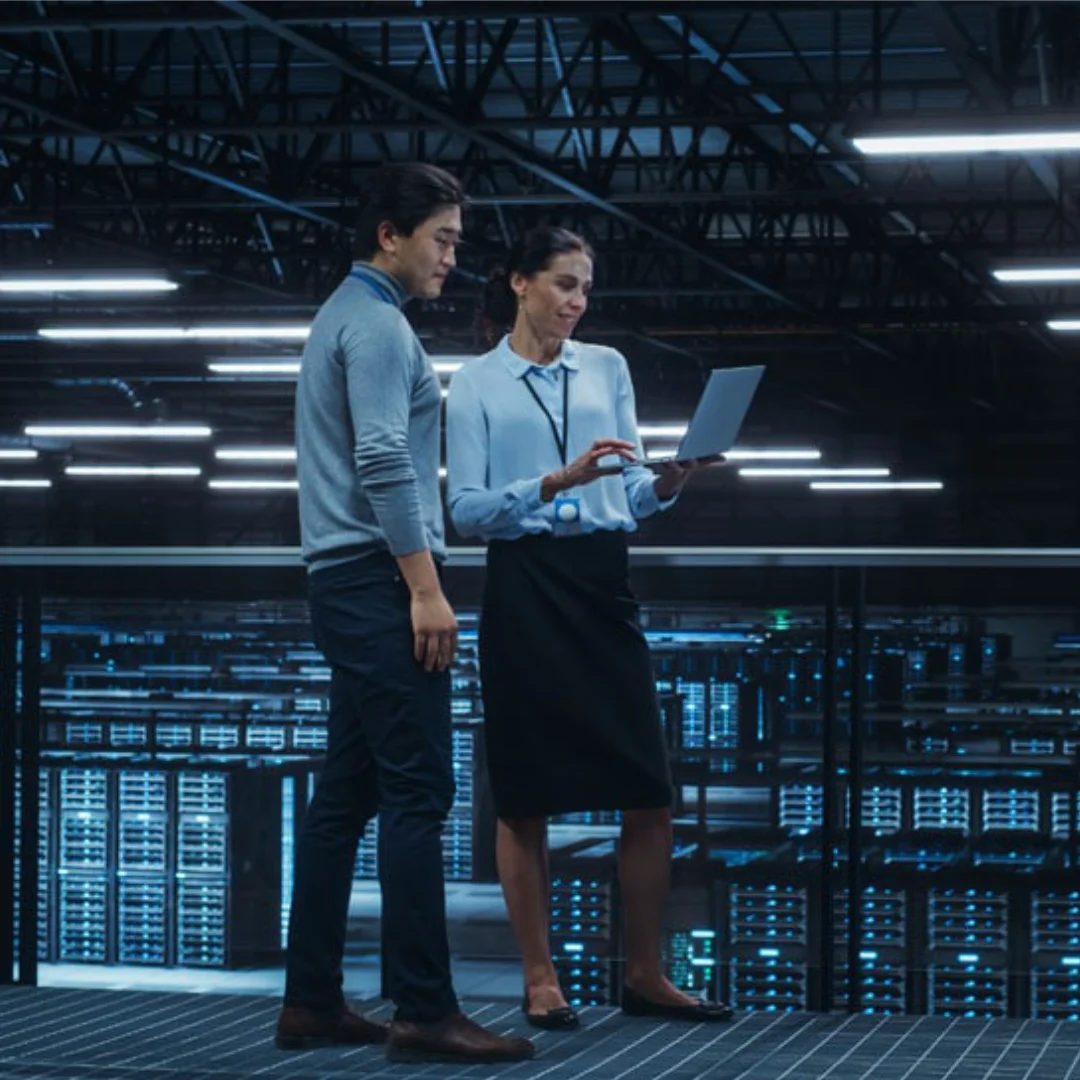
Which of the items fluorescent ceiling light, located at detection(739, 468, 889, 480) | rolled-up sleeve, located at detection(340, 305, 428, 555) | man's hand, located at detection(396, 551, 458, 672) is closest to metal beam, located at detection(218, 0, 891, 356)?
rolled-up sleeve, located at detection(340, 305, 428, 555)

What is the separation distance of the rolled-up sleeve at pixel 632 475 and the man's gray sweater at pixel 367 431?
36 cm

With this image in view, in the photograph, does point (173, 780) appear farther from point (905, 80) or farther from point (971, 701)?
point (905, 80)

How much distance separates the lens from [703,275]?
21.4 metres

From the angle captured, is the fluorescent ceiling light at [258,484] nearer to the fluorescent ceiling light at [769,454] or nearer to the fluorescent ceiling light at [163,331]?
the fluorescent ceiling light at [769,454]

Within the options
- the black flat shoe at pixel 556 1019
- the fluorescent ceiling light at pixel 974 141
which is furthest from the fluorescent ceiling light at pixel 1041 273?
the black flat shoe at pixel 556 1019

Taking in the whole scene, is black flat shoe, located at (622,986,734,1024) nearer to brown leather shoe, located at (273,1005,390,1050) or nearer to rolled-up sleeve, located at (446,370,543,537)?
brown leather shoe, located at (273,1005,390,1050)

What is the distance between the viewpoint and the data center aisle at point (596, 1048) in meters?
2.83

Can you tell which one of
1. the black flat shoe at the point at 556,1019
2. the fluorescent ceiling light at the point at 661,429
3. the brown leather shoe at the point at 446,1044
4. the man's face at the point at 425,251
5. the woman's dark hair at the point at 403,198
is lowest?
the black flat shoe at the point at 556,1019

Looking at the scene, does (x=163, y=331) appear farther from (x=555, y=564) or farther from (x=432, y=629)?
(x=432, y=629)

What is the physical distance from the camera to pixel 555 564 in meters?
3.04

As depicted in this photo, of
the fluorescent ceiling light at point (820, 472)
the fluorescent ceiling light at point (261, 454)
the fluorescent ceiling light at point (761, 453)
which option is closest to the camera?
the fluorescent ceiling light at point (761, 453)

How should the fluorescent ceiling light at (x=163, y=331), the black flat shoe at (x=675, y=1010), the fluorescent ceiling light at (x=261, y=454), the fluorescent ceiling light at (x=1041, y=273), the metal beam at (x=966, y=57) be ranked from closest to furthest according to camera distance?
the black flat shoe at (x=675, y=1010) → the metal beam at (x=966, y=57) → the fluorescent ceiling light at (x=1041, y=273) → the fluorescent ceiling light at (x=163, y=331) → the fluorescent ceiling light at (x=261, y=454)

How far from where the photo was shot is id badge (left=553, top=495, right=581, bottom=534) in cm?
300

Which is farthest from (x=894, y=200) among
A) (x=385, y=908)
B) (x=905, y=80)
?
(x=385, y=908)
